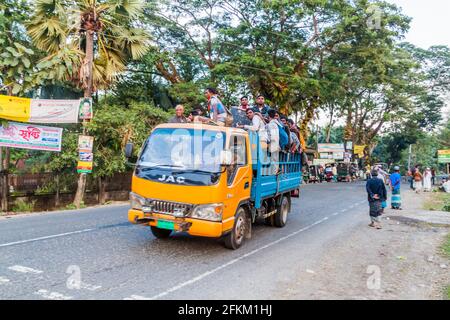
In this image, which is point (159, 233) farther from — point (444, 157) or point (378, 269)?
point (444, 157)

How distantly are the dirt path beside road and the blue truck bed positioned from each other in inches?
68.9

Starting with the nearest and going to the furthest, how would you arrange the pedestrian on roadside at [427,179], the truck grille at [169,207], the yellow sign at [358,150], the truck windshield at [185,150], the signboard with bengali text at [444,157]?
the truck grille at [169,207] → the truck windshield at [185,150] → the pedestrian on roadside at [427,179] → the signboard with bengali text at [444,157] → the yellow sign at [358,150]

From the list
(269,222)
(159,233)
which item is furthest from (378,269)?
(159,233)

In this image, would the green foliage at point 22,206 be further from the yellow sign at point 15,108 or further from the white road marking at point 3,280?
the white road marking at point 3,280

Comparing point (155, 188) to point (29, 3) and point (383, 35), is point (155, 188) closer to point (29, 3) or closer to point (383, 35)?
point (29, 3)

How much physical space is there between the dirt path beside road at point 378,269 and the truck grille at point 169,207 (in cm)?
204

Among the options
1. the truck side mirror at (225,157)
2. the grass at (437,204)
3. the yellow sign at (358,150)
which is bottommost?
the grass at (437,204)

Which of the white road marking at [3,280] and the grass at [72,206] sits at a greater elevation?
the white road marking at [3,280]

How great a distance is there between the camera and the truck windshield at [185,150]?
22.2ft

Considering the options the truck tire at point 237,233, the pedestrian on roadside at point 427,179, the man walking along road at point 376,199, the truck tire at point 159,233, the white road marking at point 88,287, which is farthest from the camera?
the pedestrian on roadside at point 427,179

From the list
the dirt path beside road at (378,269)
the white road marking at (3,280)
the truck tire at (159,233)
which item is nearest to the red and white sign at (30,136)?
the truck tire at (159,233)

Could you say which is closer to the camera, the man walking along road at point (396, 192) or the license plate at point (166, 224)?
the license plate at point (166, 224)

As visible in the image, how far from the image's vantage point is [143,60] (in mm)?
19906

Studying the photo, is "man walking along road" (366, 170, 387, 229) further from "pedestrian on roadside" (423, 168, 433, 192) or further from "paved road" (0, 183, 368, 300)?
"pedestrian on roadside" (423, 168, 433, 192)
